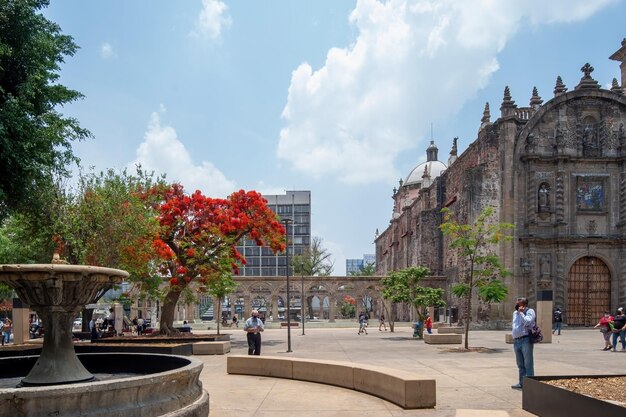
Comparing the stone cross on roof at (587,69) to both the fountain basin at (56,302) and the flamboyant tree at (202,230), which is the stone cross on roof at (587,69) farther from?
the fountain basin at (56,302)

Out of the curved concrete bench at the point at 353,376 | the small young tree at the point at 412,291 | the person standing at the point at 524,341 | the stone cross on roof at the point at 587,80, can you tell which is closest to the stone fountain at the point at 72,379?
the curved concrete bench at the point at 353,376

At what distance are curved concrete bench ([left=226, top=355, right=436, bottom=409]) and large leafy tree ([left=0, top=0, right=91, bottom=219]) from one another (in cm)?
721

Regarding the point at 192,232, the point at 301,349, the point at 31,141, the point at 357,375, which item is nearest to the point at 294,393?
the point at 357,375

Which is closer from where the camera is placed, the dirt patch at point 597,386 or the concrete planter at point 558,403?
the concrete planter at point 558,403

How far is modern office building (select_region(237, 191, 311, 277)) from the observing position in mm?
121625

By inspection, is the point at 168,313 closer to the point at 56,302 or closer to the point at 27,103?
the point at 27,103

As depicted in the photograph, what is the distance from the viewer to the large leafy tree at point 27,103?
576 inches

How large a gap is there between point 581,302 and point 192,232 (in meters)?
26.3

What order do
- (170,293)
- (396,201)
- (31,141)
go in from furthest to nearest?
(396,201)
(170,293)
(31,141)

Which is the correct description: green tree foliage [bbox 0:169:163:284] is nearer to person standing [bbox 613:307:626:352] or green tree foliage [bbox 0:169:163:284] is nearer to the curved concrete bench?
the curved concrete bench

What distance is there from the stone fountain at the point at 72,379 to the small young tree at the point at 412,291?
2000 centimetres

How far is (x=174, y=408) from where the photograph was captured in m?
7.82

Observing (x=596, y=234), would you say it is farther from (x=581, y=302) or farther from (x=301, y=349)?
(x=301, y=349)

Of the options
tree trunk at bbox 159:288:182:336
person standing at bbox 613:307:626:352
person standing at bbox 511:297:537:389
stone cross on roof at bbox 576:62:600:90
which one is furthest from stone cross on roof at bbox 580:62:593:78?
person standing at bbox 511:297:537:389
